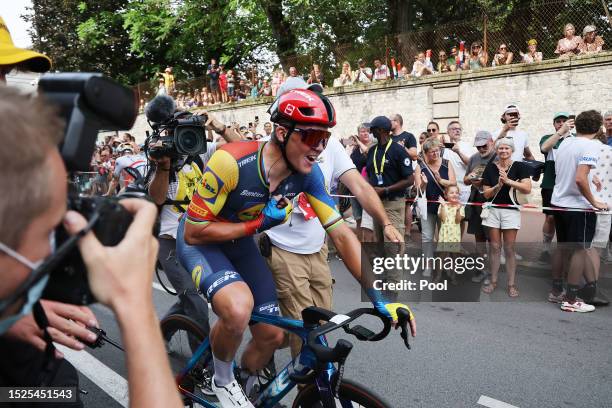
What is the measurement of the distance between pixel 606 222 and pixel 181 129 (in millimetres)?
4878

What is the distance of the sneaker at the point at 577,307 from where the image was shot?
5418 millimetres

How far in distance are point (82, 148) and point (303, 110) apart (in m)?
1.71

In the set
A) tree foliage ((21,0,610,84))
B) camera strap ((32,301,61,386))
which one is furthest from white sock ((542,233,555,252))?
camera strap ((32,301,61,386))

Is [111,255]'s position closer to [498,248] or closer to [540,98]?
[498,248]

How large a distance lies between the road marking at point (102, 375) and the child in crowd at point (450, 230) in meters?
4.08

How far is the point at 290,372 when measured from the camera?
247cm

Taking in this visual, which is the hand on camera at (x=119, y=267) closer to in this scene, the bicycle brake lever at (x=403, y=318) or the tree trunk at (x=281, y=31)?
the bicycle brake lever at (x=403, y=318)

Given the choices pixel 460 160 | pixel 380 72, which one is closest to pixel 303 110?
pixel 460 160

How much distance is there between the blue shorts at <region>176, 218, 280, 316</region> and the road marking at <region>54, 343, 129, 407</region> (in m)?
1.31

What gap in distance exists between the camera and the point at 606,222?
5680mm

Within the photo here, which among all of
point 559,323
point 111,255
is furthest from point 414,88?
point 111,255

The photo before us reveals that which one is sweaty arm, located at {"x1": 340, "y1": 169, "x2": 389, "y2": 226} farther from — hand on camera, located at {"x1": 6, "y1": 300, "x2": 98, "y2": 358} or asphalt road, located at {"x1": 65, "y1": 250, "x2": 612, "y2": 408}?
hand on camera, located at {"x1": 6, "y1": 300, "x2": 98, "y2": 358}

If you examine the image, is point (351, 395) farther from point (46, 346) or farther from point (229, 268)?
point (46, 346)

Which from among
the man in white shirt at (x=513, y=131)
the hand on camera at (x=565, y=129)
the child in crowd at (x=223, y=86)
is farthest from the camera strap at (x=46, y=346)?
the child in crowd at (x=223, y=86)
